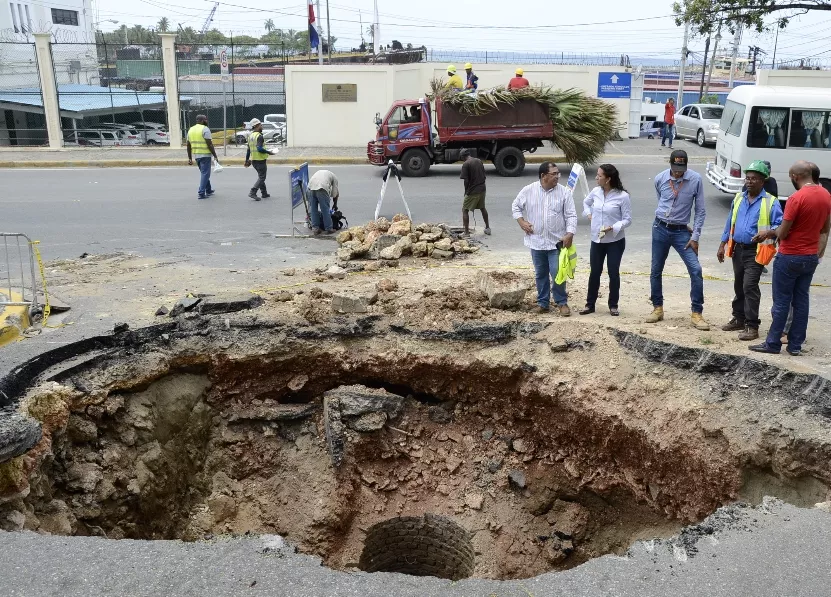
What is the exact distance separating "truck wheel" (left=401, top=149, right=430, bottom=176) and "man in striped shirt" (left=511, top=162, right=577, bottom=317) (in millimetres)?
10668

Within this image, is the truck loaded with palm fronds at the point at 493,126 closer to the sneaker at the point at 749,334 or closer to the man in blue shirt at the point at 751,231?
the man in blue shirt at the point at 751,231

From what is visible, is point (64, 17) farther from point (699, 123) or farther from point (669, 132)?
point (699, 123)

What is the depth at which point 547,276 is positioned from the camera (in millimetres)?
7434

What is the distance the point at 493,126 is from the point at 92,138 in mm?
14568

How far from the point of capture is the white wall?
22.5m

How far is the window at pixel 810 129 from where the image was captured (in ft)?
43.9

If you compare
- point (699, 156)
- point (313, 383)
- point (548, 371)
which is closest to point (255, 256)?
point (313, 383)

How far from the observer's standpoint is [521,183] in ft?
55.2

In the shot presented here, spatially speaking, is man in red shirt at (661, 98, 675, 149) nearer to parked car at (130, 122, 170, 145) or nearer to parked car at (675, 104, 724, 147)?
parked car at (675, 104, 724, 147)

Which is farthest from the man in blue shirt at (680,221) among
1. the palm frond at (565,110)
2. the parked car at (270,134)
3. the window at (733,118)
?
the parked car at (270,134)

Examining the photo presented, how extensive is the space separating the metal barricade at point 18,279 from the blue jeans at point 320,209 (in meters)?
4.33

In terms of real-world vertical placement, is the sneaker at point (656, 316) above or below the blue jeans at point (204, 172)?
below

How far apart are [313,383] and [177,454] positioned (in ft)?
4.65

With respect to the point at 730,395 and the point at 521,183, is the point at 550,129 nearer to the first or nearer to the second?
the point at 521,183
